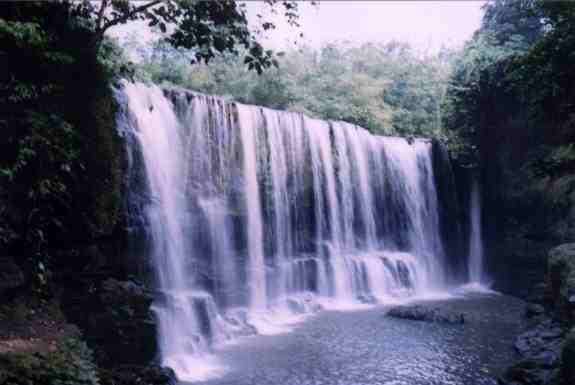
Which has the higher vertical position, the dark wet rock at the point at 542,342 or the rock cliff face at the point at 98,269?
the rock cliff face at the point at 98,269

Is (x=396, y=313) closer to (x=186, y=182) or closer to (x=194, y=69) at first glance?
(x=186, y=182)

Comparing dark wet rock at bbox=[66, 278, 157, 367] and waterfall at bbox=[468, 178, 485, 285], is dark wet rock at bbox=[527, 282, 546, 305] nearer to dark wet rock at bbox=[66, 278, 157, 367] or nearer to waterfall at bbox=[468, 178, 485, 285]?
waterfall at bbox=[468, 178, 485, 285]

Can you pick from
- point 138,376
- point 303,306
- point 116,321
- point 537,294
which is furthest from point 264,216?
point 537,294

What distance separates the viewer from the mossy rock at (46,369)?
511cm

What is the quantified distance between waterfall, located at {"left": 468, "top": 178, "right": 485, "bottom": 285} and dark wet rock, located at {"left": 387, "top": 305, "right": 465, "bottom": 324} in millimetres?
7823

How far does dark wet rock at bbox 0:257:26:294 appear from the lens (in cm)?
688

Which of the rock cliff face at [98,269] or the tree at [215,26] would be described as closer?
the tree at [215,26]

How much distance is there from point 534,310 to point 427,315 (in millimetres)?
2948

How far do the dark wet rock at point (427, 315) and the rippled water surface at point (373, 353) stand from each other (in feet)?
0.87

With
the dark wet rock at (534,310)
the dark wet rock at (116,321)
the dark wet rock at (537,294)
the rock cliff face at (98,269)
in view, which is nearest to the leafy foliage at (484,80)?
the dark wet rock at (537,294)

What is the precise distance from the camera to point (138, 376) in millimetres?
7656

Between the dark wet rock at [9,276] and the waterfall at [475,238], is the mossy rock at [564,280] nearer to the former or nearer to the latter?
the waterfall at [475,238]

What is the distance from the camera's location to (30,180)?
7.46m

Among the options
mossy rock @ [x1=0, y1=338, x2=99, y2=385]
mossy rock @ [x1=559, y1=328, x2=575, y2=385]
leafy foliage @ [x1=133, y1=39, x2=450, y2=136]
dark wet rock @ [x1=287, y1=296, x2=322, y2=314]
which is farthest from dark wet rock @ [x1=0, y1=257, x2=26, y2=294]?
leafy foliage @ [x1=133, y1=39, x2=450, y2=136]
